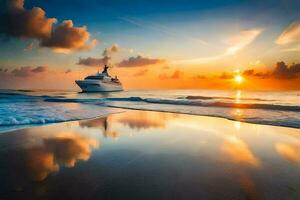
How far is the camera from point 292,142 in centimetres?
810

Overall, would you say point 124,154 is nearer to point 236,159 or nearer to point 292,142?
point 236,159

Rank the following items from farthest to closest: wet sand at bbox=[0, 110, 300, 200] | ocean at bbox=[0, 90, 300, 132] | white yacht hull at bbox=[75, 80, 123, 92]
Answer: white yacht hull at bbox=[75, 80, 123, 92] < ocean at bbox=[0, 90, 300, 132] < wet sand at bbox=[0, 110, 300, 200]

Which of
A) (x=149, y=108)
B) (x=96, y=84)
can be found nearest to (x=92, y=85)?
(x=96, y=84)

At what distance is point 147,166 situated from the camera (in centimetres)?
537

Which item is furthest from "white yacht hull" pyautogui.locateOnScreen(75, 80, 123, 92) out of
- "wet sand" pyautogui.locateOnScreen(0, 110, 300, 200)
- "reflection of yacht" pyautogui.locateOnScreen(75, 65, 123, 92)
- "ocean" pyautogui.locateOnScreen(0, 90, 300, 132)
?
"wet sand" pyautogui.locateOnScreen(0, 110, 300, 200)

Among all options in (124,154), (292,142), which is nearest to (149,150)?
(124,154)

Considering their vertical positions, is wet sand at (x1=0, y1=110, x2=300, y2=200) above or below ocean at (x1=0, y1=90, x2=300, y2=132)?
above

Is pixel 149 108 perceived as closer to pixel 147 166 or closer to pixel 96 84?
pixel 147 166

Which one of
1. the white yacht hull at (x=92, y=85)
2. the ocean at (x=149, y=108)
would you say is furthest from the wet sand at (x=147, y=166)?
the white yacht hull at (x=92, y=85)

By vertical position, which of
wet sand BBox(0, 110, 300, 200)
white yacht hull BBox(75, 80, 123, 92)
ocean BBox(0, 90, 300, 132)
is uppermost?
white yacht hull BBox(75, 80, 123, 92)

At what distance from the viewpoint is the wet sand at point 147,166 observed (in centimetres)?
391

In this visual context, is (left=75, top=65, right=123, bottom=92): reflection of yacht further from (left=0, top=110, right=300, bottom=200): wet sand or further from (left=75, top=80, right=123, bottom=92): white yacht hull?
(left=0, top=110, right=300, bottom=200): wet sand

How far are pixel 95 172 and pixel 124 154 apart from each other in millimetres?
1597

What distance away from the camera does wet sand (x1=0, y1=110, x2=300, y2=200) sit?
3908mm
